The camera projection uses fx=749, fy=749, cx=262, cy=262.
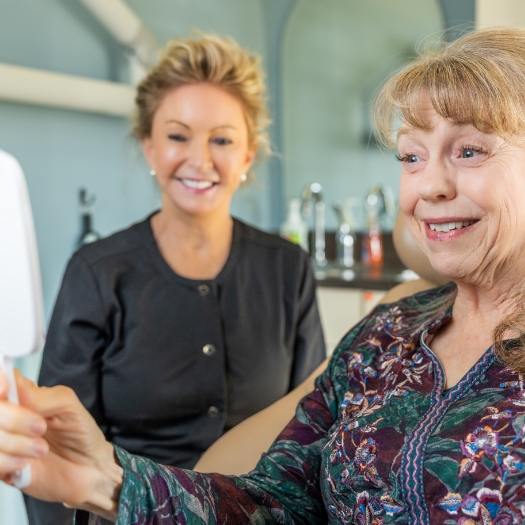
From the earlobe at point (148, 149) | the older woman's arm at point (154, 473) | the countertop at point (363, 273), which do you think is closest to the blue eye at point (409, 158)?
the older woman's arm at point (154, 473)

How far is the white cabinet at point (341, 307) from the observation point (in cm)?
282

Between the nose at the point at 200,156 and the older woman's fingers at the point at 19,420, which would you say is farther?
the nose at the point at 200,156

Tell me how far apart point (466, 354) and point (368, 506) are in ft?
0.82

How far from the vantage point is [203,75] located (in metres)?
1.81

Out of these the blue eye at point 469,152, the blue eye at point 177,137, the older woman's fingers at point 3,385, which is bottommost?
the older woman's fingers at point 3,385

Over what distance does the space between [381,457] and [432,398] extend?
0.34ft

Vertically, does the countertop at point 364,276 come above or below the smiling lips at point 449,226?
below

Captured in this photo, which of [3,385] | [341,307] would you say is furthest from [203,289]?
[341,307]

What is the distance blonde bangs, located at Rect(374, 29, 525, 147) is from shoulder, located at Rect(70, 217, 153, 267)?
32.9 inches

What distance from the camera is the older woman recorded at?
0.88 m

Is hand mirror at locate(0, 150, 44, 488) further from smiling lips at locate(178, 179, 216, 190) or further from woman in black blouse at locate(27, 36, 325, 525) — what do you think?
smiling lips at locate(178, 179, 216, 190)

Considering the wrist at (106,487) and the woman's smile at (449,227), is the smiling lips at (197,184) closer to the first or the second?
the woman's smile at (449,227)

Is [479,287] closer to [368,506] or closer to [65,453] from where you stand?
[368,506]

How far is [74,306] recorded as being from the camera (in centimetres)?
161
